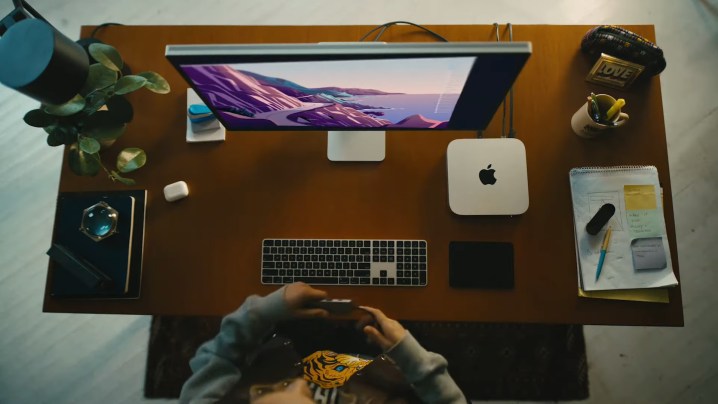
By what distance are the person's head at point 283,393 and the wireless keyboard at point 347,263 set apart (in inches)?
9.1

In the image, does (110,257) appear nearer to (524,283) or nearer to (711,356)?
(524,283)

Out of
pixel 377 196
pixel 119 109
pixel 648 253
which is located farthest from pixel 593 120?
pixel 119 109

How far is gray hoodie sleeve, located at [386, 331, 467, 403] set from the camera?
37.1 inches

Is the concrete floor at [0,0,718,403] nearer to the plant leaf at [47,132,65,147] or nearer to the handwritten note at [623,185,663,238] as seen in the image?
the handwritten note at [623,185,663,238]

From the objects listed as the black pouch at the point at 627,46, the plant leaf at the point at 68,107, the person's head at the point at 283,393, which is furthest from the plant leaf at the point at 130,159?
the black pouch at the point at 627,46

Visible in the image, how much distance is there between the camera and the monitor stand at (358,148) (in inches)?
42.8

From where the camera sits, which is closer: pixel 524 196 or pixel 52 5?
pixel 524 196

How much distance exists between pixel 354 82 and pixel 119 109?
62 centimetres

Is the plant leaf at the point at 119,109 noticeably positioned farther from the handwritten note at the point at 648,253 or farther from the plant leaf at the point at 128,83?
the handwritten note at the point at 648,253

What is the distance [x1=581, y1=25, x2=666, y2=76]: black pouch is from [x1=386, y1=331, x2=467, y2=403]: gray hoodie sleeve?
870mm

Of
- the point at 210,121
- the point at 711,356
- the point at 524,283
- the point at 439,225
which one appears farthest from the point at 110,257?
the point at 711,356

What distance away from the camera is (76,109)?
919 mm

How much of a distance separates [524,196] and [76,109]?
3.39 feet

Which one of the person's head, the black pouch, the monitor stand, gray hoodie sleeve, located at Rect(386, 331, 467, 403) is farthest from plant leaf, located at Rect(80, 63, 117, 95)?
the black pouch
